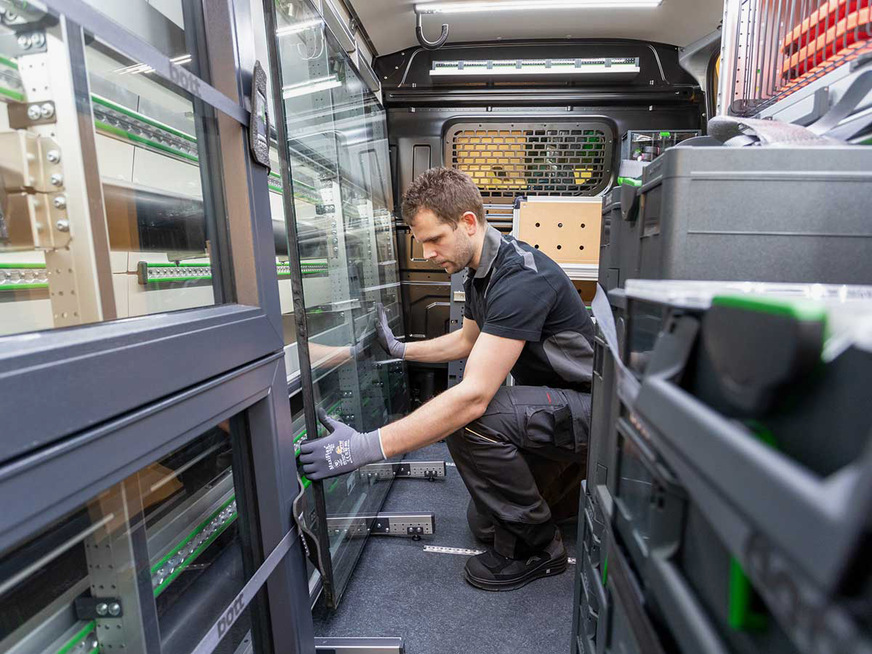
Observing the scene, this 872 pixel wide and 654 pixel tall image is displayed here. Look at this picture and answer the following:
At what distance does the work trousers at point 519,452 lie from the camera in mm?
1443

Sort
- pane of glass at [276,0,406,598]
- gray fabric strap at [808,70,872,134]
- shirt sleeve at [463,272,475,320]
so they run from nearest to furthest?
gray fabric strap at [808,70,872,134]
pane of glass at [276,0,406,598]
shirt sleeve at [463,272,475,320]

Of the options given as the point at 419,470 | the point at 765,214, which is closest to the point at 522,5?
the point at 765,214

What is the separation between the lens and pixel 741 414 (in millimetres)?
329

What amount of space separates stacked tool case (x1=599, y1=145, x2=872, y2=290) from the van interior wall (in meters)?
1.87

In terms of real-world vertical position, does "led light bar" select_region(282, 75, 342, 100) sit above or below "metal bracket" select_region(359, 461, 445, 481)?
above

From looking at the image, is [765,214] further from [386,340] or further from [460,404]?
[386,340]

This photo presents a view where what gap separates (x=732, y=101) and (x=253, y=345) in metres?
1.25

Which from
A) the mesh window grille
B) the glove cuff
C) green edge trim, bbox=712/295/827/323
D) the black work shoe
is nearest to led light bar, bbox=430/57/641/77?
the mesh window grille

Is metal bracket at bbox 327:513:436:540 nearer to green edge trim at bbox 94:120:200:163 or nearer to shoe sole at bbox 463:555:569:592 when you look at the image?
shoe sole at bbox 463:555:569:592

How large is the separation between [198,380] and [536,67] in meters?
2.41

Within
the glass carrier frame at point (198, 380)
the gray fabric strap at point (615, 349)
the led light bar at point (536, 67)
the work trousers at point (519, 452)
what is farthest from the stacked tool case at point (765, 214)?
the led light bar at point (536, 67)

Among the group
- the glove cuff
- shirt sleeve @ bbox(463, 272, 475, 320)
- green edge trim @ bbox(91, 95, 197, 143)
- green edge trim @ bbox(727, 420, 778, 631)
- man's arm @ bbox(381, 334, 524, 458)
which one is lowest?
the glove cuff

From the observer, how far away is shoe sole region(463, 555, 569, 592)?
1.44 m

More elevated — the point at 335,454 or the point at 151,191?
the point at 151,191
